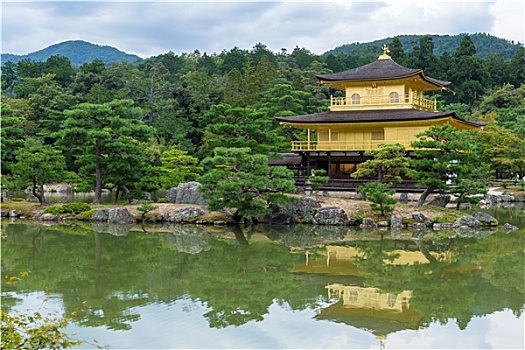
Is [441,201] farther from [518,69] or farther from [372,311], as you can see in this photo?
[518,69]

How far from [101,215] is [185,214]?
9.11 feet

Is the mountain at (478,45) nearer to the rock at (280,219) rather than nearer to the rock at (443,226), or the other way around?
the rock at (280,219)

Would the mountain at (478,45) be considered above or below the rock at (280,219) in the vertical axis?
above

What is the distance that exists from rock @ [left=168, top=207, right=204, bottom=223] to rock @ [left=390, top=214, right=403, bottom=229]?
240 inches

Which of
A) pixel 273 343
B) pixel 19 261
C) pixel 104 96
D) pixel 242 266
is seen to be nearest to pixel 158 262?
pixel 242 266

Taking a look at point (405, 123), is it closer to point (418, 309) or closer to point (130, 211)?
point (130, 211)

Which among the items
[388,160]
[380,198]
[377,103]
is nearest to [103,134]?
[380,198]

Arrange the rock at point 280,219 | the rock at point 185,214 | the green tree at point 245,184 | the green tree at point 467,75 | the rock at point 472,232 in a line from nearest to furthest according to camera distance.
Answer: the rock at point 472,232
the green tree at point 245,184
the rock at point 280,219
the rock at point 185,214
the green tree at point 467,75

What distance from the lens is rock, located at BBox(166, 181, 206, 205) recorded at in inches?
818

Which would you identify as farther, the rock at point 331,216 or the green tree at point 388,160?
the green tree at point 388,160

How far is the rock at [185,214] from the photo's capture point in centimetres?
1897

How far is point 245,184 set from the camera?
17250mm

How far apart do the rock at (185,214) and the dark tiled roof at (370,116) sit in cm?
780

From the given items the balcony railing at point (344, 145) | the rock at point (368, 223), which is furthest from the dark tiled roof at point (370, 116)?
the rock at point (368, 223)
